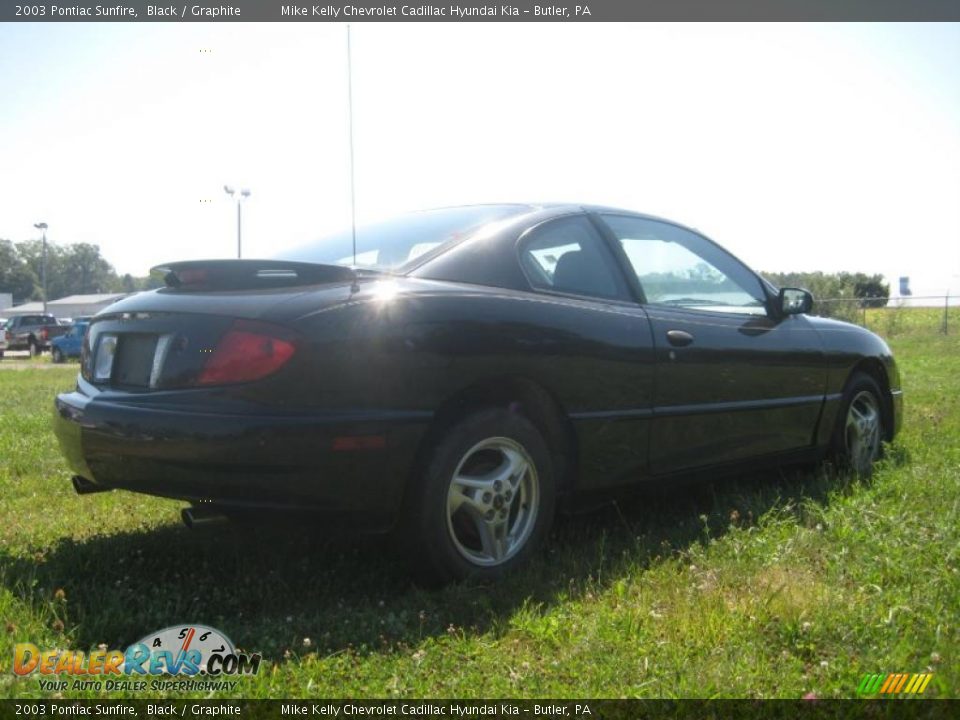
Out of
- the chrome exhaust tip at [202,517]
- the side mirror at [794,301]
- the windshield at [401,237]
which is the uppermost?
the windshield at [401,237]

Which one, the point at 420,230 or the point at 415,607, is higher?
the point at 420,230

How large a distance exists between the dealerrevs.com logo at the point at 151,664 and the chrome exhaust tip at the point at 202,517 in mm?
363

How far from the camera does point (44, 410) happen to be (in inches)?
338

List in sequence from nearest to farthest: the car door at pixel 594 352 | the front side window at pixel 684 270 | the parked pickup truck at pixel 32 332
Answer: the car door at pixel 594 352 < the front side window at pixel 684 270 < the parked pickup truck at pixel 32 332

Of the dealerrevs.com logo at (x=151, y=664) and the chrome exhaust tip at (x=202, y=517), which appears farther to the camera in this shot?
the chrome exhaust tip at (x=202, y=517)

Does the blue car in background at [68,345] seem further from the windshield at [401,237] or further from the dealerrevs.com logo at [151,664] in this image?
the dealerrevs.com logo at [151,664]

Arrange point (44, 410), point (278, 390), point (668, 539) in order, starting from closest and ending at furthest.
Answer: point (278, 390) < point (668, 539) < point (44, 410)

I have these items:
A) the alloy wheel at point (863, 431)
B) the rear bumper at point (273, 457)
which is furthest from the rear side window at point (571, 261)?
the alloy wheel at point (863, 431)

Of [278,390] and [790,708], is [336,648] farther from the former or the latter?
[790,708]

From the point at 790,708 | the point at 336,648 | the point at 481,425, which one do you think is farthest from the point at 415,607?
the point at 790,708

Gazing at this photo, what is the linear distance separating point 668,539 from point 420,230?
5.20 ft

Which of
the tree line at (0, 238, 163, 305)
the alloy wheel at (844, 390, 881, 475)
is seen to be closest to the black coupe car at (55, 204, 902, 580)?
the alloy wheel at (844, 390, 881, 475)

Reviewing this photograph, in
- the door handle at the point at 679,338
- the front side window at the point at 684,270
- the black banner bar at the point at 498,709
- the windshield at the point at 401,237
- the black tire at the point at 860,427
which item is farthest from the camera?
the black tire at the point at 860,427

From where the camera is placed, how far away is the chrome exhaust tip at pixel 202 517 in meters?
2.82
